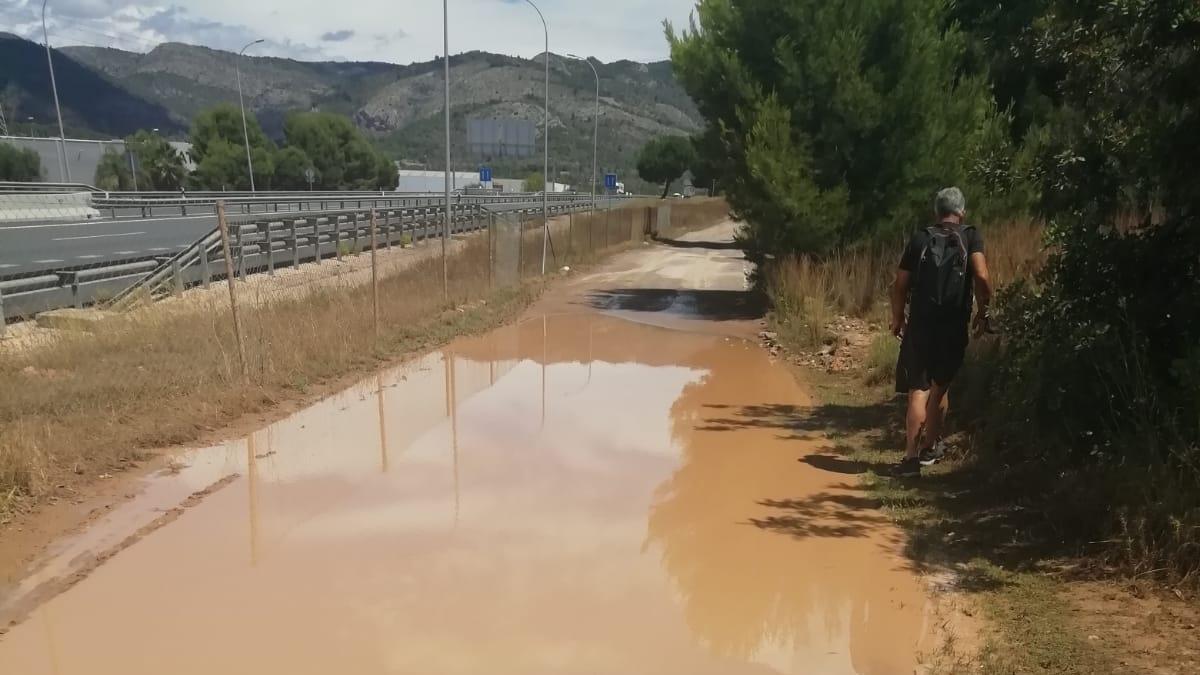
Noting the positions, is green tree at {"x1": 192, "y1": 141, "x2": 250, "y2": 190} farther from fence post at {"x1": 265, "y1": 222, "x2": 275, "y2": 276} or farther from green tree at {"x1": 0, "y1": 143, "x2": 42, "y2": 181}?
fence post at {"x1": 265, "y1": 222, "x2": 275, "y2": 276}

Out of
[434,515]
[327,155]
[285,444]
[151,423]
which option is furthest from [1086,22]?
[327,155]

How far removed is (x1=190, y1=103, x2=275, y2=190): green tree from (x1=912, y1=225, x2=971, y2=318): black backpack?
194 feet

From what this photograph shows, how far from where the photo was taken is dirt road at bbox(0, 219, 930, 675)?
12.8 feet

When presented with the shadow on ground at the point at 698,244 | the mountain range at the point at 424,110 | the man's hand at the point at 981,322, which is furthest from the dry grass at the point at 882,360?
the mountain range at the point at 424,110

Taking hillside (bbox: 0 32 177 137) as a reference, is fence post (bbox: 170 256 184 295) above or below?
below

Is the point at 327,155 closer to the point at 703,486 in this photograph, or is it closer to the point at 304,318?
the point at 304,318

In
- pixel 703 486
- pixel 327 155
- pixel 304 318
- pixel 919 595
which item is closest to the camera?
pixel 919 595

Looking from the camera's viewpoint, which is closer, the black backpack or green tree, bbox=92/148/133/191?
the black backpack

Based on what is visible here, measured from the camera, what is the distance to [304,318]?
36.6 feet

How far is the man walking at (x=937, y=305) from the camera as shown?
5.88 meters

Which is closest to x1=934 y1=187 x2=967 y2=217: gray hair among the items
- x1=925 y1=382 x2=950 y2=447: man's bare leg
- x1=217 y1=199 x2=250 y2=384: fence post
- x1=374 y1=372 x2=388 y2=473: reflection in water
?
x1=925 y1=382 x2=950 y2=447: man's bare leg

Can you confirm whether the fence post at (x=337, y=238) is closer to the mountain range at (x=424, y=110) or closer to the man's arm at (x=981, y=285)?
the man's arm at (x=981, y=285)

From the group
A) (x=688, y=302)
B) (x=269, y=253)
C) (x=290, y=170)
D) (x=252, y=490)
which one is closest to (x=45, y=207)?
(x=269, y=253)

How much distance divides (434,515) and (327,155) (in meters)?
70.9
